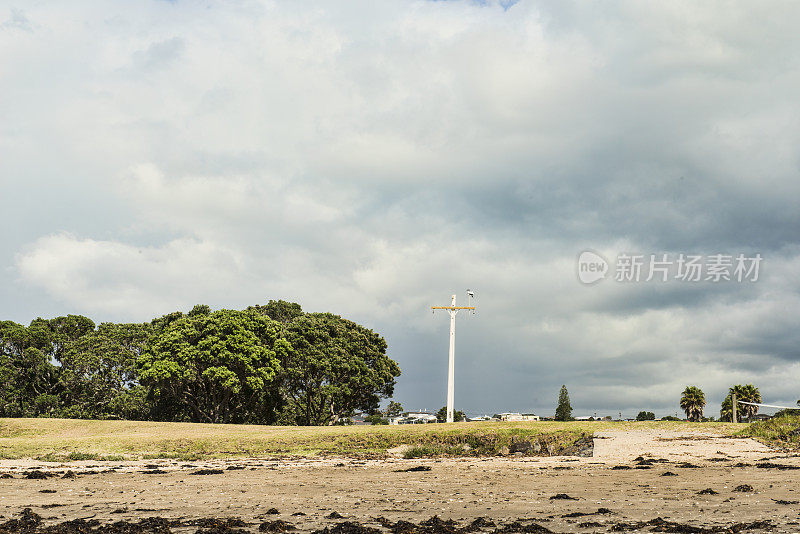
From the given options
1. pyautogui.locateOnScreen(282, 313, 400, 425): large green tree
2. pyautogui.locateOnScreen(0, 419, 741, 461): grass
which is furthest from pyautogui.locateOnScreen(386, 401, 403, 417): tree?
pyautogui.locateOnScreen(0, 419, 741, 461): grass

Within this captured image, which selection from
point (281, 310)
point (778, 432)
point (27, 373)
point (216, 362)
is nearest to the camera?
A: point (778, 432)

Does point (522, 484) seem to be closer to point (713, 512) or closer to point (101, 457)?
point (713, 512)

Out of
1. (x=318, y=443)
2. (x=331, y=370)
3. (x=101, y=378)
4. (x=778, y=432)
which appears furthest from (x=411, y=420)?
(x=778, y=432)

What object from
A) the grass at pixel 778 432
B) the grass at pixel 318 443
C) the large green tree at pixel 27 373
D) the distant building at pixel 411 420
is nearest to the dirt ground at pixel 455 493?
the grass at pixel 778 432

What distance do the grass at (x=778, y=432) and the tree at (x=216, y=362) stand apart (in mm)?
43806

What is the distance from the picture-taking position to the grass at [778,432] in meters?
31.7

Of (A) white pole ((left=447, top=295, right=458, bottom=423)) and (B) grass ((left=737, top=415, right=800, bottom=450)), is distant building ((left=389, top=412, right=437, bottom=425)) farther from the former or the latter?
(B) grass ((left=737, top=415, right=800, bottom=450))

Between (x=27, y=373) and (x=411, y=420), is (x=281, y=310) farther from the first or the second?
(x=411, y=420)

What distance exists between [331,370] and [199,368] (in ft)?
43.4

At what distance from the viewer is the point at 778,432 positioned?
34.0m

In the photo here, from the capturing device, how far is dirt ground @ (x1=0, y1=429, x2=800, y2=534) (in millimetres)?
13945

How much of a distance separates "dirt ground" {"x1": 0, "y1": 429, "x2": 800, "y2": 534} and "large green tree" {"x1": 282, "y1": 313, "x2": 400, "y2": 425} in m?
42.3

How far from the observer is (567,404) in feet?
314

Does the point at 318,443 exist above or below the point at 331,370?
below
